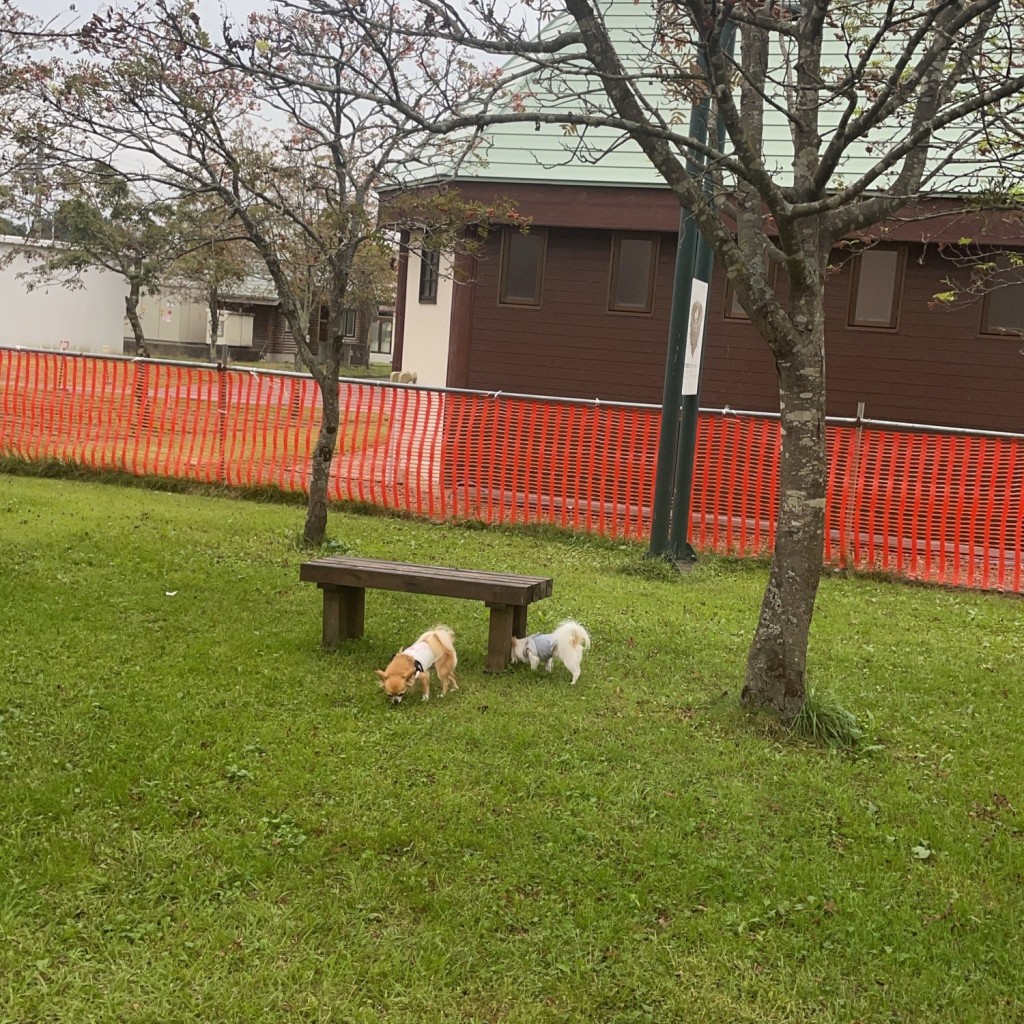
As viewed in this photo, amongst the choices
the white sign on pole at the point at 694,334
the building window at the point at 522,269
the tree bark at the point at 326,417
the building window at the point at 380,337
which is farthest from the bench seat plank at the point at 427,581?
the building window at the point at 380,337

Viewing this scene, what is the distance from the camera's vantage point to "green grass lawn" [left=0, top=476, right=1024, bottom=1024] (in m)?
3.55

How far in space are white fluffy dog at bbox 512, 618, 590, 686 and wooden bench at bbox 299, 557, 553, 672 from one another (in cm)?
10

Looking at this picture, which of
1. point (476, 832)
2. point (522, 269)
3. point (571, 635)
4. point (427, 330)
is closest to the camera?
point (476, 832)

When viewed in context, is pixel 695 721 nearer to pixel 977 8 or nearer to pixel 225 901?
pixel 225 901

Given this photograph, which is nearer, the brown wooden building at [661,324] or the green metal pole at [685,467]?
the green metal pole at [685,467]

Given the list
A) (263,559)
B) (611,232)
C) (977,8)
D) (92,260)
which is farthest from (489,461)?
(92,260)

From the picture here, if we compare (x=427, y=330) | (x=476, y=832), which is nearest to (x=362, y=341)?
(x=427, y=330)

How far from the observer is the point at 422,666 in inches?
225

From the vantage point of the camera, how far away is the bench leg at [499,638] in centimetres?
636

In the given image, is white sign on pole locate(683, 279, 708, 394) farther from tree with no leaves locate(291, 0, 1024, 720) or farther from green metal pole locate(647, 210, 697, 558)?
tree with no leaves locate(291, 0, 1024, 720)

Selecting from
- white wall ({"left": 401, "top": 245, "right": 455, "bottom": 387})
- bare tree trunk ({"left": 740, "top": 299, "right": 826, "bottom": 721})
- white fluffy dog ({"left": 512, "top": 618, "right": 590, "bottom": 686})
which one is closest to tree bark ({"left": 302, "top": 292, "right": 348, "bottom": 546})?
white fluffy dog ({"left": 512, "top": 618, "right": 590, "bottom": 686})

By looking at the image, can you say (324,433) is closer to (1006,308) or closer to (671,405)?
(671,405)

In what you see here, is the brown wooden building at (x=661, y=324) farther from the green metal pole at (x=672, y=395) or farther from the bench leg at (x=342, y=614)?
the bench leg at (x=342, y=614)

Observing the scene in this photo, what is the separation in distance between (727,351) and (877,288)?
2.64 meters
